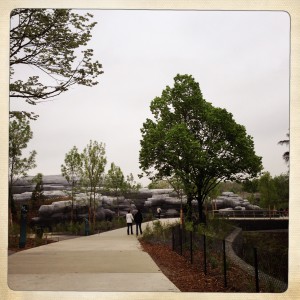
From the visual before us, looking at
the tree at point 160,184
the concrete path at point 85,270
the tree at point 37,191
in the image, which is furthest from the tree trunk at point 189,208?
the tree at point 37,191

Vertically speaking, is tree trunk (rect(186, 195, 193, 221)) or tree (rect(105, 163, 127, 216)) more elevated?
tree (rect(105, 163, 127, 216))

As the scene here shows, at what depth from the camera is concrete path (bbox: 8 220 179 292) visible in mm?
5375

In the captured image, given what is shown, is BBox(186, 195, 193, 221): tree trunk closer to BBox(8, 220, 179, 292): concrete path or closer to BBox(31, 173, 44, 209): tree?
BBox(8, 220, 179, 292): concrete path

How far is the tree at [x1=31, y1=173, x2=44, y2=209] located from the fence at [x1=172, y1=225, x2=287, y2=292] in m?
3.13

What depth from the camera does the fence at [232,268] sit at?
5.21m

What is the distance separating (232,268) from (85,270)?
2320 millimetres

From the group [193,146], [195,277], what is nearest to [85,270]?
[195,277]

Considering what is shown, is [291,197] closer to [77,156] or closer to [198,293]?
[198,293]

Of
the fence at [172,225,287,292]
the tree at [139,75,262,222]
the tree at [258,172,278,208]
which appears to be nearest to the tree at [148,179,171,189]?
the tree at [139,75,262,222]

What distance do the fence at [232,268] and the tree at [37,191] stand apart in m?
3.13

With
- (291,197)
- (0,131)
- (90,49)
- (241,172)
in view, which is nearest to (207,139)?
(241,172)

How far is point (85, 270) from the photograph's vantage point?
6.22m

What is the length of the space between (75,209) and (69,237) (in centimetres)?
117

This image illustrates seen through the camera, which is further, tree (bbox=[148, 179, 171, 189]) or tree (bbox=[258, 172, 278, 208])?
tree (bbox=[148, 179, 171, 189])
